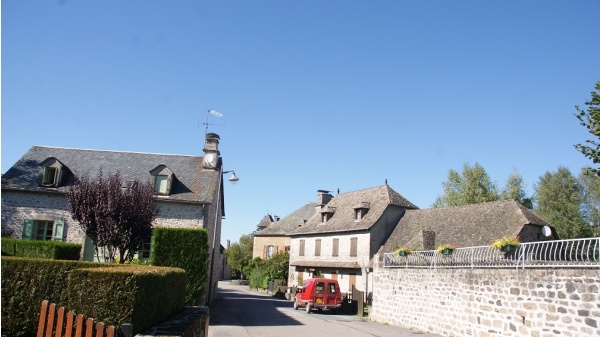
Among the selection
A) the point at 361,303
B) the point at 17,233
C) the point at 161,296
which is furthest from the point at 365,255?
the point at 161,296

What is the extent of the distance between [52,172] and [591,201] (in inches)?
1770

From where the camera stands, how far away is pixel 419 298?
54.3 feet

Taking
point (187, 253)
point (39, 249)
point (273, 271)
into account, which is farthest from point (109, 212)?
point (273, 271)

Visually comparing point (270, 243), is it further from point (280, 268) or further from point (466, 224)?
point (466, 224)

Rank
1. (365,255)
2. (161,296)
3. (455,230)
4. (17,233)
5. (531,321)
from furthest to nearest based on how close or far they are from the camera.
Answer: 1. (365,255)
2. (455,230)
3. (17,233)
4. (531,321)
5. (161,296)

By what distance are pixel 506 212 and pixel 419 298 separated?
1130cm

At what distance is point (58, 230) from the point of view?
22.0 meters

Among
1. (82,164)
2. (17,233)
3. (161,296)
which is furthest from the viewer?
(82,164)

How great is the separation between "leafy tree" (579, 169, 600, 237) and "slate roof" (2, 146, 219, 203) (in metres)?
36.1

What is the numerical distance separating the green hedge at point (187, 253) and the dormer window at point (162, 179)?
647 centimetres

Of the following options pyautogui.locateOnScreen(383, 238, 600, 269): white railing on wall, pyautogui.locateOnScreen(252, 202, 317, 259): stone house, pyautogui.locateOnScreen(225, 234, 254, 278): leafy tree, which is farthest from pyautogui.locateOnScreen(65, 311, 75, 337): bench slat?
pyautogui.locateOnScreen(225, 234, 254, 278): leafy tree

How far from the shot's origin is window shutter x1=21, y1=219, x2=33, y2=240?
21.7 metres

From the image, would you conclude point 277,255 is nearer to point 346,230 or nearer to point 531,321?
point 346,230

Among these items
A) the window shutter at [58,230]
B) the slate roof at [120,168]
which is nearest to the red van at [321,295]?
the slate roof at [120,168]
